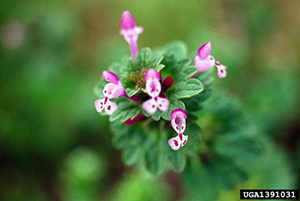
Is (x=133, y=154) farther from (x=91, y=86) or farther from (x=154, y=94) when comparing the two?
(x=91, y=86)

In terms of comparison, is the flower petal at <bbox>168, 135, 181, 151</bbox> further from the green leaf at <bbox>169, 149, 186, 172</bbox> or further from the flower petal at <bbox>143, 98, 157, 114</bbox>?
the green leaf at <bbox>169, 149, 186, 172</bbox>

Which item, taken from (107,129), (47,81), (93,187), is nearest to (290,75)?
(107,129)

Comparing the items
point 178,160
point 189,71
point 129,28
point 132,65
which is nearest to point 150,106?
point 189,71

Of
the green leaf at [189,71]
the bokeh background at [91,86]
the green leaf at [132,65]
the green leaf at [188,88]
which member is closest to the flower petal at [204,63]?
the green leaf at [189,71]

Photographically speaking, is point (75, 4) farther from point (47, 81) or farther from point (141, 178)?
point (141, 178)

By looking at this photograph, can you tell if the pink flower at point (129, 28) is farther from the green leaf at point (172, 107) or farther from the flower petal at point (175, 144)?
the flower petal at point (175, 144)
